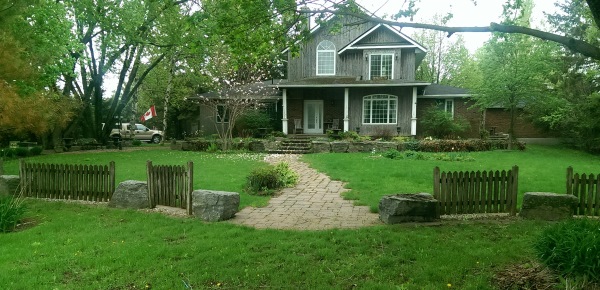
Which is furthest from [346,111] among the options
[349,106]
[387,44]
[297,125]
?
[387,44]

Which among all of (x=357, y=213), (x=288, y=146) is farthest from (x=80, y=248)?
(x=288, y=146)

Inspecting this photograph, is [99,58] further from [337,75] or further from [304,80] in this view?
[337,75]

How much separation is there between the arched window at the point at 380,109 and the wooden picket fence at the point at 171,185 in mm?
19531

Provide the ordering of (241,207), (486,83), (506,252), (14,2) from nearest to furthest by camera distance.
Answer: (506,252), (241,207), (14,2), (486,83)

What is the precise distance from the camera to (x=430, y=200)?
6633 mm

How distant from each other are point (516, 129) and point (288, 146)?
1738cm

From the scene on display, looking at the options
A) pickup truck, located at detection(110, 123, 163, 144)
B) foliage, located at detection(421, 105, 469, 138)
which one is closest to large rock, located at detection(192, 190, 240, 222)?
foliage, located at detection(421, 105, 469, 138)

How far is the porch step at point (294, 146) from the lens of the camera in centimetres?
2152

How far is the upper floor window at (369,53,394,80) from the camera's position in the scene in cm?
2502

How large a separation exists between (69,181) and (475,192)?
8.79m

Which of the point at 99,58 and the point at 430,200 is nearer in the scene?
the point at 430,200

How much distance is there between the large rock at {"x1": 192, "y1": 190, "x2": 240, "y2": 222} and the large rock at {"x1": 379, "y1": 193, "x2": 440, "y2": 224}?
2.78 m

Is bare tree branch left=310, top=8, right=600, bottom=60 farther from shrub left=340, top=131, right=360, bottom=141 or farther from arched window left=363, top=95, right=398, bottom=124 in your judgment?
arched window left=363, top=95, right=398, bottom=124

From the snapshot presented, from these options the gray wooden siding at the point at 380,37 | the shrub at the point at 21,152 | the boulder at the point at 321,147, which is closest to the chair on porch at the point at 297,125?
the boulder at the point at 321,147
